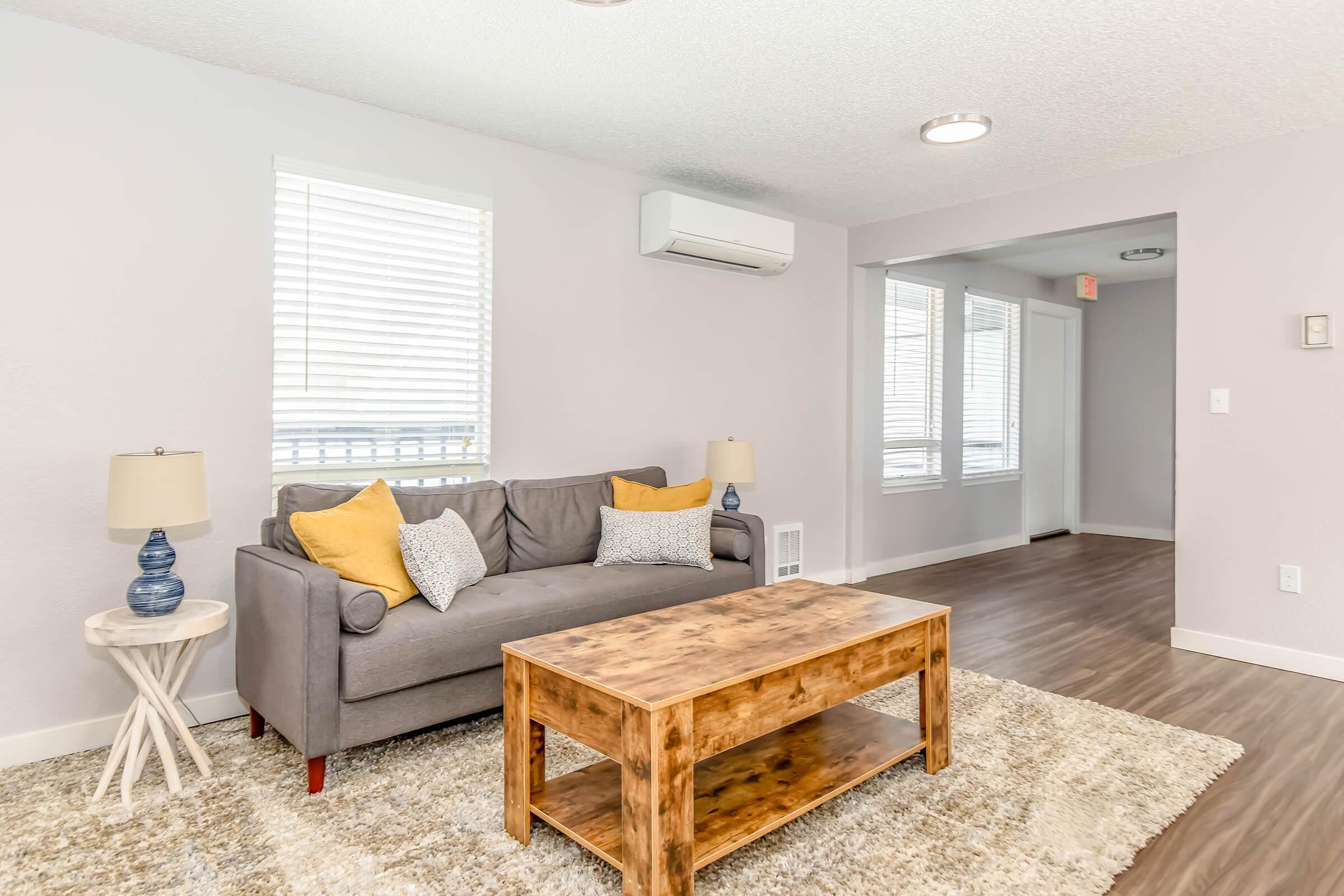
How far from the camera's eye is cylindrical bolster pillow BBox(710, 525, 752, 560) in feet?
12.0

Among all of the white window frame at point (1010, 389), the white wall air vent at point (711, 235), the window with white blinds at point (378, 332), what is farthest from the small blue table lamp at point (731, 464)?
the white window frame at point (1010, 389)

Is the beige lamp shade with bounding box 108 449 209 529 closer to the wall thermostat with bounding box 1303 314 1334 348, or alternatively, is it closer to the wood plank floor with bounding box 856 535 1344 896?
the wood plank floor with bounding box 856 535 1344 896

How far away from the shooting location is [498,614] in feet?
9.03

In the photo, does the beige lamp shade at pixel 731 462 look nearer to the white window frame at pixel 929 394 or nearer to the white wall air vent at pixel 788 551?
the white wall air vent at pixel 788 551

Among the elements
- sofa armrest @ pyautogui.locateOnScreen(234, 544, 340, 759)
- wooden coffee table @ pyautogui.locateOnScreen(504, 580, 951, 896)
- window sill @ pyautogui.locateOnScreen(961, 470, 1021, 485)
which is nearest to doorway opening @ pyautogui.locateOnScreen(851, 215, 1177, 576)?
window sill @ pyautogui.locateOnScreen(961, 470, 1021, 485)

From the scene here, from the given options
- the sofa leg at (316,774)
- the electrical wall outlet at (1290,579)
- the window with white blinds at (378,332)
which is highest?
the window with white blinds at (378,332)

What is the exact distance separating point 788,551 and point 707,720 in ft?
10.9

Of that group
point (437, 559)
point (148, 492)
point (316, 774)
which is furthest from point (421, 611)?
point (148, 492)

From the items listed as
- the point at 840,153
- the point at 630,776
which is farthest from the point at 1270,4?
the point at 630,776

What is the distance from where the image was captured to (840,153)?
155 inches

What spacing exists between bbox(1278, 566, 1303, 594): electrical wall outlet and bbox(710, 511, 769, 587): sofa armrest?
246 centimetres

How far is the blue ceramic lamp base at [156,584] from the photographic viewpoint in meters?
2.46

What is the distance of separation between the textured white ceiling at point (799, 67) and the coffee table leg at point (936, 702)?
2084mm

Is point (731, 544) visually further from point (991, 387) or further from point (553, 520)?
point (991, 387)
